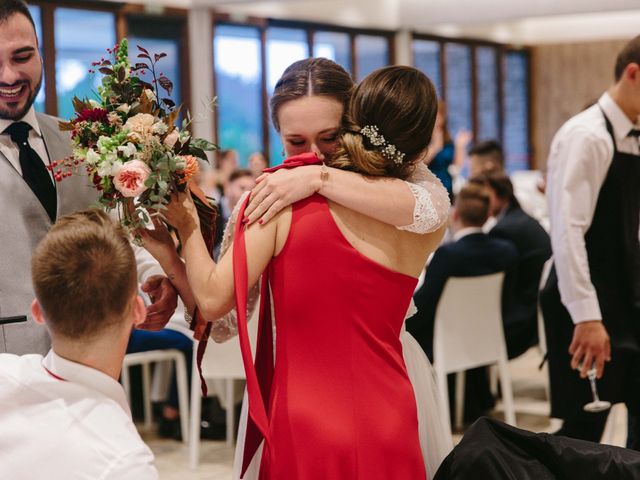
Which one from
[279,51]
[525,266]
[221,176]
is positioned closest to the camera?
[525,266]

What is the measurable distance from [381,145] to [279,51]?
10302mm

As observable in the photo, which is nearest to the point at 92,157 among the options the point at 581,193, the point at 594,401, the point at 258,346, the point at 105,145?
the point at 105,145

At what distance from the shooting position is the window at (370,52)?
13078 millimetres

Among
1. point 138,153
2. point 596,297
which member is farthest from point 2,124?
point 596,297

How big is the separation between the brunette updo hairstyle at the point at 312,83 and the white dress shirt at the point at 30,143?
639 mm

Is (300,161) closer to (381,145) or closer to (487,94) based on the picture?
(381,145)

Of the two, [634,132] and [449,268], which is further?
[449,268]

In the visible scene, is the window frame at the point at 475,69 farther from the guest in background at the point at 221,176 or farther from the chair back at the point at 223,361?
the chair back at the point at 223,361

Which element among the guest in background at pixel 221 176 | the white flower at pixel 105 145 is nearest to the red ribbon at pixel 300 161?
the white flower at pixel 105 145

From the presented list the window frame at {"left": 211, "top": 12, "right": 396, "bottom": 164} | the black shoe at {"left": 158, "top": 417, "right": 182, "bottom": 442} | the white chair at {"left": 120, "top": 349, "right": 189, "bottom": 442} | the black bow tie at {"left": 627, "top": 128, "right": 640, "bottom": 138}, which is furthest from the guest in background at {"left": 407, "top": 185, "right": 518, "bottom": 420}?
the window frame at {"left": 211, "top": 12, "right": 396, "bottom": 164}

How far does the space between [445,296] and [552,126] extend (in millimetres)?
12551

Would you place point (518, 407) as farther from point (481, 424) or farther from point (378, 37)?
point (378, 37)

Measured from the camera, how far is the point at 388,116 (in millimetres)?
1885

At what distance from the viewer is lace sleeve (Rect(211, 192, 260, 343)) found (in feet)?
6.31
